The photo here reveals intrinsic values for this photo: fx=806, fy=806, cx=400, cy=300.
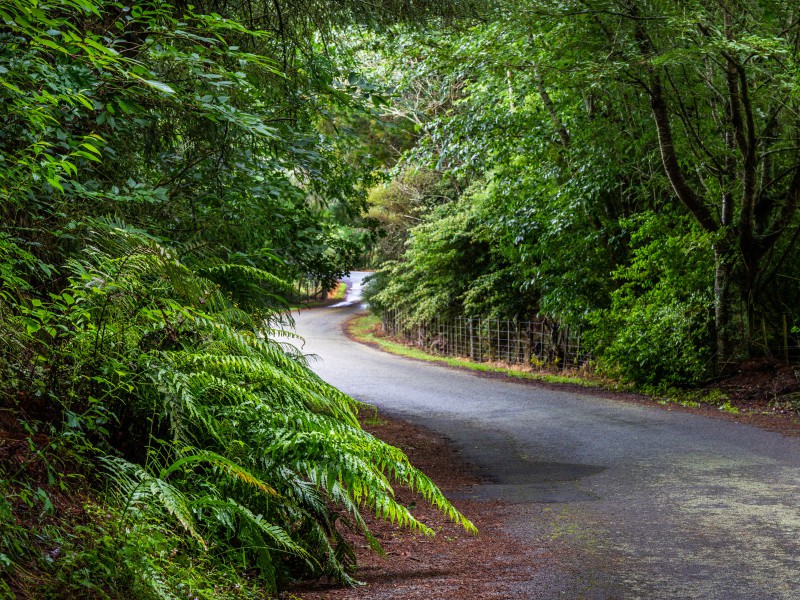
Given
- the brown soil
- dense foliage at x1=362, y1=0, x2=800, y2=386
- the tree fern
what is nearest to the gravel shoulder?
the brown soil

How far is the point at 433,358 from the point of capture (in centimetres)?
2552

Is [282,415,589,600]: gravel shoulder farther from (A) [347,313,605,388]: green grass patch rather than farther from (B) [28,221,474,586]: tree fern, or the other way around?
(A) [347,313,605,388]: green grass patch

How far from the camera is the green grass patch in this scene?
1794 centimetres

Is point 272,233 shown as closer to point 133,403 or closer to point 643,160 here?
point 133,403

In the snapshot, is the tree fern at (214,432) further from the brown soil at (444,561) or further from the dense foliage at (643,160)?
the dense foliage at (643,160)

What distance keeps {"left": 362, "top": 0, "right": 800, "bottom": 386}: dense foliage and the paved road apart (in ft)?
8.91

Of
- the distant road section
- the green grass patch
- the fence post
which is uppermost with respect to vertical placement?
the distant road section

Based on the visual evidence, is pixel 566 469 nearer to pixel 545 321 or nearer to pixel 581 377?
pixel 581 377

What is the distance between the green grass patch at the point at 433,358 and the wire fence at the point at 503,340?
425mm

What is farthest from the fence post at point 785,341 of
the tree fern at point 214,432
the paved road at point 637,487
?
the tree fern at point 214,432

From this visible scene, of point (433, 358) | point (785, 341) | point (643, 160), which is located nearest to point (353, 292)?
point (433, 358)

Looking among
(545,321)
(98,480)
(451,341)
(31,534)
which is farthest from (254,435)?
(451,341)

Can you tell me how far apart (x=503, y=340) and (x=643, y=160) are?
939cm

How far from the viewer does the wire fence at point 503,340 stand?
19.9 m
